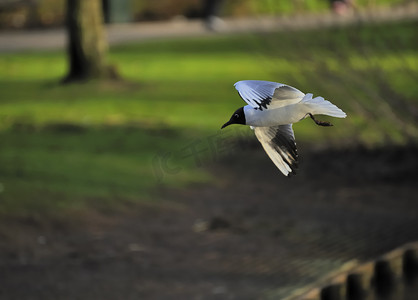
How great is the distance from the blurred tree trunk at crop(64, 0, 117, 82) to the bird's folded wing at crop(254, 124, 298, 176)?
2186 cm

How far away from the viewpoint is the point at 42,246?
36.1 ft

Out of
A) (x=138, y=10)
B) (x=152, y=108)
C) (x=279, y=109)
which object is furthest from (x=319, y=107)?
(x=138, y=10)

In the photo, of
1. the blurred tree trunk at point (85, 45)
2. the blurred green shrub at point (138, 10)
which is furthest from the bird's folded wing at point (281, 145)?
the blurred green shrub at point (138, 10)

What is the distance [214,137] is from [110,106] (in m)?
19.2

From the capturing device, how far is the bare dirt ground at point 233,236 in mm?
9789

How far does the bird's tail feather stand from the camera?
3.40ft

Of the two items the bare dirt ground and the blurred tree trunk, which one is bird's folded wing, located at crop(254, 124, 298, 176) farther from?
the blurred tree trunk

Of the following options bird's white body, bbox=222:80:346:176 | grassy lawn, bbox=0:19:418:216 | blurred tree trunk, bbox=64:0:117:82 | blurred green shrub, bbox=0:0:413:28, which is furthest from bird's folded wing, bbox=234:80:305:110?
blurred green shrub, bbox=0:0:413:28

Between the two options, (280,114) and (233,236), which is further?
(233,236)

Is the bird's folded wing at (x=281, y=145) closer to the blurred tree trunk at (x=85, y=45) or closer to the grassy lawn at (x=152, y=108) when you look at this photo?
the grassy lawn at (x=152, y=108)

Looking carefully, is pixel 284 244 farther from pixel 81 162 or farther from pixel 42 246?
pixel 81 162

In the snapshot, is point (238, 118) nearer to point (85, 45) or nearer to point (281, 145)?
point (281, 145)

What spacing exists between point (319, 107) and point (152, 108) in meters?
19.0

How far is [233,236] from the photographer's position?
474 inches
